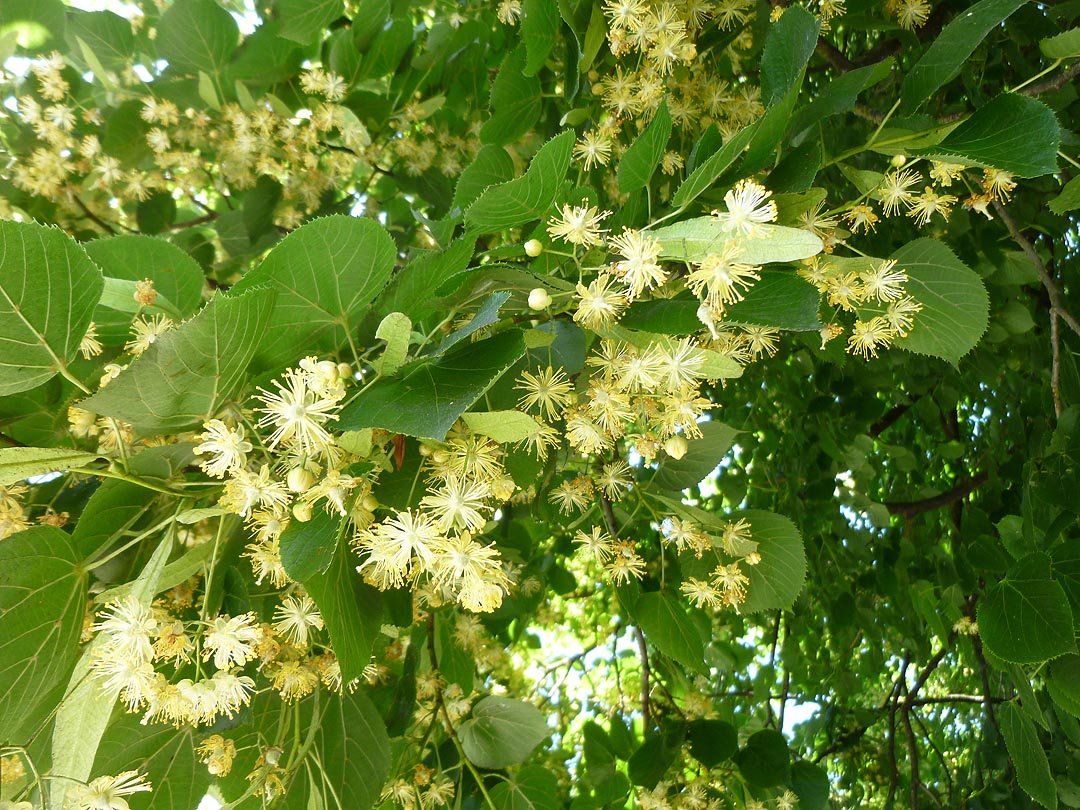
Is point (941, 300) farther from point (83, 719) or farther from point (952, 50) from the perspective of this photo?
point (83, 719)

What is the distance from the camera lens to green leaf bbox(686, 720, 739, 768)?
1.44m

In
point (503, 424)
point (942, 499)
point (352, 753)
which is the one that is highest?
point (503, 424)

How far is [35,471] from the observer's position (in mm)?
816

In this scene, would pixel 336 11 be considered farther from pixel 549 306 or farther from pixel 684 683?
pixel 684 683

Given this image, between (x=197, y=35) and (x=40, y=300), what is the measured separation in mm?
1228

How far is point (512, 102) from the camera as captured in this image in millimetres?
1455

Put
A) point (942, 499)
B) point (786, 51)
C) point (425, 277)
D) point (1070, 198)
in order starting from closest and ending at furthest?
point (425, 277), point (786, 51), point (1070, 198), point (942, 499)

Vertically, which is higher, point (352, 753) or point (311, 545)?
point (311, 545)

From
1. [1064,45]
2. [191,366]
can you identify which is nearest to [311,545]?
[191,366]

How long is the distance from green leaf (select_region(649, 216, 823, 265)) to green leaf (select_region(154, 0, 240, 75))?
139 cm

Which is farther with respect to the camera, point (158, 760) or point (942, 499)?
point (942, 499)

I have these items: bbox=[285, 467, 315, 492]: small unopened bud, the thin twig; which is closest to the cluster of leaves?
bbox=[285, 467, 315, 492]: small unopened bud

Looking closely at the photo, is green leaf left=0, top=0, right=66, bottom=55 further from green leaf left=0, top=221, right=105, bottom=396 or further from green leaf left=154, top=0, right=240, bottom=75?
green leaf left=0, top=221, right=105, bottom=396

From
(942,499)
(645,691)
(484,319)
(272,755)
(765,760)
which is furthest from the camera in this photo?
(942,499)
